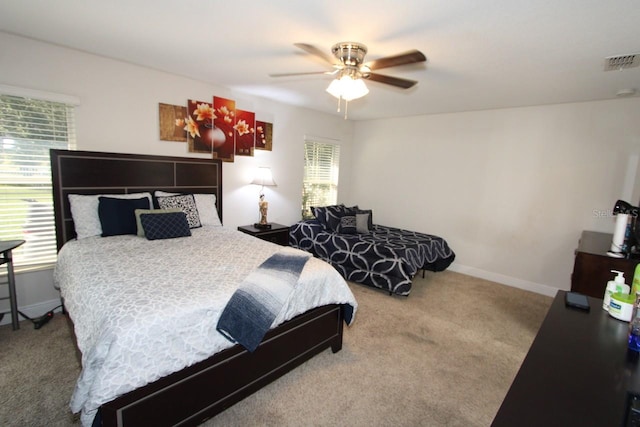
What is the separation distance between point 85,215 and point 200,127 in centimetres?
157

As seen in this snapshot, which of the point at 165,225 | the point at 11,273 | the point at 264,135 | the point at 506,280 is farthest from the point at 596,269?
the point at 11,273

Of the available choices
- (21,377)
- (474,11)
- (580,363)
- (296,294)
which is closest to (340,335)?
(296,294)

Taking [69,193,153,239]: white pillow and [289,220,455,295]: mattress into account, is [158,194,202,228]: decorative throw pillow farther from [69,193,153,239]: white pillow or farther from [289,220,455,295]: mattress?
[289,220,455,295]: mattress

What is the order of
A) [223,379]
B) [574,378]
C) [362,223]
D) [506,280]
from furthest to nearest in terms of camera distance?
1. [362,223]
2. [506,280]
3. [223,379]
4. [574,378]

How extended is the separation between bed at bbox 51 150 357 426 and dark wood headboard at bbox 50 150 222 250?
0.03 ft

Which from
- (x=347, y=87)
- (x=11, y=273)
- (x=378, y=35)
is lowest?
(x=11, y=273)

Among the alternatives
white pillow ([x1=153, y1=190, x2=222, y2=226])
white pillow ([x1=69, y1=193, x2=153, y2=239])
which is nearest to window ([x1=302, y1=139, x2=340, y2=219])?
white pillow ([x1=153, y1=190, x2=222, y2=226])

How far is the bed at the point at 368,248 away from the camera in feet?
11.9

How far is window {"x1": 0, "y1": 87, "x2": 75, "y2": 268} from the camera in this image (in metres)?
2.57

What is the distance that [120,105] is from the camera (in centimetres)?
310

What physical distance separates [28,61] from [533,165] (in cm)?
552

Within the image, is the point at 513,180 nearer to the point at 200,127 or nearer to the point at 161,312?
the point at 200,127

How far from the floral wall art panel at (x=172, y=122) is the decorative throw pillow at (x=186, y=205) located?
0.71 m

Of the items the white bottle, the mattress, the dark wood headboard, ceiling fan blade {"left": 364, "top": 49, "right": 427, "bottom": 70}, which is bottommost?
the mattress
